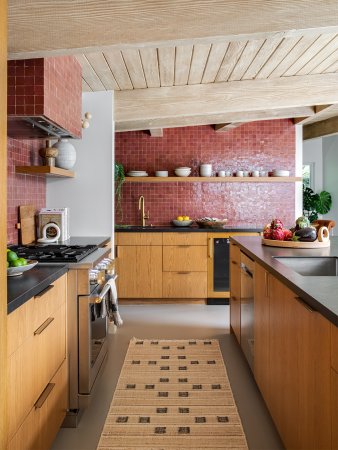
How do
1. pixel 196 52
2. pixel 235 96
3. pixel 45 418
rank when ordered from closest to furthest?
1. pixel 45 418
2. pixel 196 52
3. pixel 235 96

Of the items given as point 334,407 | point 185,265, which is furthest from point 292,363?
point 185,265

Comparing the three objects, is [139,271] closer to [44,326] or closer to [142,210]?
[142,210]

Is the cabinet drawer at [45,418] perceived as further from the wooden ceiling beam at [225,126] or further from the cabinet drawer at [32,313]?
the wooden ceiling beam at [225,126]

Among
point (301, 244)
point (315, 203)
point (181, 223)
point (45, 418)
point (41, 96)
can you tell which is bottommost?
point (45, 418)

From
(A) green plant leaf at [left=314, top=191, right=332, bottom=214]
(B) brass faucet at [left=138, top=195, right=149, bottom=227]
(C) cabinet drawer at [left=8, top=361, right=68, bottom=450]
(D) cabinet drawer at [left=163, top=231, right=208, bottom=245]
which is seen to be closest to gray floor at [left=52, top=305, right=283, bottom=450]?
(C) cabinet drawer at [left=8, top=361, right=68, bottom=450]

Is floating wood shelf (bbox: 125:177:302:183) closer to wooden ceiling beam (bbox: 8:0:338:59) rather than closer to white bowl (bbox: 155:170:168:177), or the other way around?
white bowl (bbox: 155:170:168:177)

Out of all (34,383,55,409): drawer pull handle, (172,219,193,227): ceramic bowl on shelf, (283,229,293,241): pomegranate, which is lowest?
(34,383,55,409): drawer pull handle

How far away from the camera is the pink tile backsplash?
6.89 meters

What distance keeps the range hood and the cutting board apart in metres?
0.62

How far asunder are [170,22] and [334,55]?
2.27 metres

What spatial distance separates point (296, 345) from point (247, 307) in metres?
1.47

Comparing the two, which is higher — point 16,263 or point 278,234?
point 278,234

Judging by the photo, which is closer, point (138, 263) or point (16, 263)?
point (16, 263)

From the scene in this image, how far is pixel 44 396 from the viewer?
221 cm
